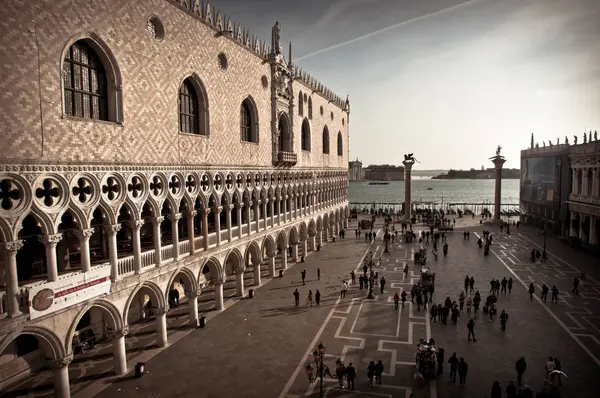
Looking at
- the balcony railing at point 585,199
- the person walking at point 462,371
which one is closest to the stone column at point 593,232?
the balcony railing at point 585,199

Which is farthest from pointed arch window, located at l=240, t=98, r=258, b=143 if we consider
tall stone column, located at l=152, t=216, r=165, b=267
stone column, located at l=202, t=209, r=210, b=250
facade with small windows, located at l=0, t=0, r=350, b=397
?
tall stone column, located at l=152, t=216, r=165, b=267

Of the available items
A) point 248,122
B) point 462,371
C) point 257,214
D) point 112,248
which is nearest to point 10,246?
point 112,248

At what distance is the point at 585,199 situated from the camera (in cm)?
3638

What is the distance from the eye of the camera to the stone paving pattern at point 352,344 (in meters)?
13.3

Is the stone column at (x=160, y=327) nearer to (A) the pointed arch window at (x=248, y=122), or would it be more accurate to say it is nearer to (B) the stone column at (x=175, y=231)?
(B) the stone column at (x=175, y=231)

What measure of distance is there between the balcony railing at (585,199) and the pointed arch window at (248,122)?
99.3 feet

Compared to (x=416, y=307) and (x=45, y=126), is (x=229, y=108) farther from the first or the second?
(x=416, y=307)

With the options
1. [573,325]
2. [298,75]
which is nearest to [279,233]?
[298,75]

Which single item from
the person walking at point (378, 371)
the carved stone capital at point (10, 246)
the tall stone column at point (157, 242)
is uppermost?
the carved stone capital at point (10, 246)

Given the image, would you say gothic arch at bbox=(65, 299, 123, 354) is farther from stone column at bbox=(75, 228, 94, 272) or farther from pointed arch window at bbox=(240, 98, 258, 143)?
pointed arch window at bbox=(240, 98, 258, 143)

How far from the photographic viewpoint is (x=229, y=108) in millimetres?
20984

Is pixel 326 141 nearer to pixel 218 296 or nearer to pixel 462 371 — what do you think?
pixel 218 296

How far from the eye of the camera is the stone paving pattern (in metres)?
13.3

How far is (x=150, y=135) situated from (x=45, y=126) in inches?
170
